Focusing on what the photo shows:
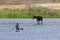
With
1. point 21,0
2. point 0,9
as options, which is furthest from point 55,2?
point 0,9

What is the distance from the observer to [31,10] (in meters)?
29.7

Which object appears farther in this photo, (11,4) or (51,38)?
(11,4)

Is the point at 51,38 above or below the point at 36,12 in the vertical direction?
above

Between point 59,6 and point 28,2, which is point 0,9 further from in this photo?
point 59,6

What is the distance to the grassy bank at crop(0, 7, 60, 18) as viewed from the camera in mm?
28094

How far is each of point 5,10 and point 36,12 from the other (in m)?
2.93

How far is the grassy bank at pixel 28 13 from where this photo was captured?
28.1 m

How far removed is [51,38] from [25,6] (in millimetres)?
18168

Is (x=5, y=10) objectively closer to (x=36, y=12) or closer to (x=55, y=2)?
(x=36, y=12)

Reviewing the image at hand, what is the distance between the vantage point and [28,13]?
93.5 ft

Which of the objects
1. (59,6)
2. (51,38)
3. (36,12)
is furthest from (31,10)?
(51,38)

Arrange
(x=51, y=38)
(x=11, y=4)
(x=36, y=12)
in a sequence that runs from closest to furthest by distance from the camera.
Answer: (x=51, y=38), (x=36, y=12), (x=11, y=4)

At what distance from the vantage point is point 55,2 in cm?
3105

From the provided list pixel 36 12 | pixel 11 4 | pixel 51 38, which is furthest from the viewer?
pixel 11 4
